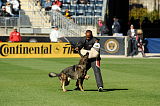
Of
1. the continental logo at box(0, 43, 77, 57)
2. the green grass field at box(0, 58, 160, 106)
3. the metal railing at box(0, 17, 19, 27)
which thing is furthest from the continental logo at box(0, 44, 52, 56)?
the green grass field at box(0, 58, 160, 106)

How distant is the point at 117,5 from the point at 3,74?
786 inches

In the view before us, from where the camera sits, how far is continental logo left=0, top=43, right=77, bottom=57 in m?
32.2

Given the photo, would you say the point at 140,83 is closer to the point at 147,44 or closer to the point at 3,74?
the point at 3,74

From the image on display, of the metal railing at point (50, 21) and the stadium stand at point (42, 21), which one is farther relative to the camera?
the stadium stand at point (42, 21)

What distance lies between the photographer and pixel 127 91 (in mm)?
15117

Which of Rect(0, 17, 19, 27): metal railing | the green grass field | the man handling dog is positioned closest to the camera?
the green grass field

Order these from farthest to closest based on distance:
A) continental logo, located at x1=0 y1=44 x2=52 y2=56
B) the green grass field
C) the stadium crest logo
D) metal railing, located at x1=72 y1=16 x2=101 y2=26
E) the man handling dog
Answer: metal railing, located at x1=72 y1=16 x2=101 y2=26
the stadium crest logo
continental logo, located at x1=0 y1=44 x2=52 y2=56
the man handling dog
the green grass field

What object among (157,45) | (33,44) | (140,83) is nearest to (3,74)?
(140,83)

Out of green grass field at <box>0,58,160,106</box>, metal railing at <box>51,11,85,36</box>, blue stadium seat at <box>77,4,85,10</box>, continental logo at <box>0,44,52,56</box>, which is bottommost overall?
continental logo at <box>0,44,52,56</box>

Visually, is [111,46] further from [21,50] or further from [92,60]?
[92,60]

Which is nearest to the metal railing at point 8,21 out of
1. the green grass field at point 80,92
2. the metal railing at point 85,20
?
the metal railing at point 85,20

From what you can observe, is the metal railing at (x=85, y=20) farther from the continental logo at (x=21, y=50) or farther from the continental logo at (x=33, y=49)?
the continental logo at (x=21, y=50)

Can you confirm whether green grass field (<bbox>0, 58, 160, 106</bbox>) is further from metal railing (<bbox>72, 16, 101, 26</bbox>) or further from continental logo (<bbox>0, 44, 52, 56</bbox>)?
metal railing (<bbox>72, 16, 101, 26</bbox>)

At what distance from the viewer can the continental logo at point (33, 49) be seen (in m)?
32.2
